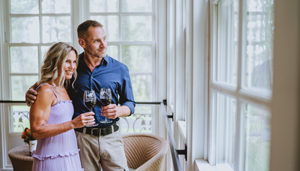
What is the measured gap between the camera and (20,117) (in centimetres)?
357

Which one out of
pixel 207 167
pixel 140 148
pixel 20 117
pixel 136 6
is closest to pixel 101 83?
pixel 140 148

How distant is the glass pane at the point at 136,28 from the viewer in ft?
11.2

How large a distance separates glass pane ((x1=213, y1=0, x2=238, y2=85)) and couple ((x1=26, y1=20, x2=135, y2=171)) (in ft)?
2.64

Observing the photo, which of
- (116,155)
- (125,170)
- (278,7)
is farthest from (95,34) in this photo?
(278,7)

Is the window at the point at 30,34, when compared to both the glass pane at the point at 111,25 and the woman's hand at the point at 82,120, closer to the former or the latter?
the glass pane at the point at 111,25

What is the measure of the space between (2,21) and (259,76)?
3862 mm

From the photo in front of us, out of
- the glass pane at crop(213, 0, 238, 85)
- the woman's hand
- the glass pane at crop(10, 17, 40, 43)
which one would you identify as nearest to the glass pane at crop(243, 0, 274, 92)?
the glass pane at crop(213, 0, 238, 85)

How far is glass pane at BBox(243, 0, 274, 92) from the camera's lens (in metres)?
0.54

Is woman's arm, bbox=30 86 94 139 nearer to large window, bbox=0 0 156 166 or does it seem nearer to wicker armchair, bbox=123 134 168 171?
wicker armchair, bbox=123 134 168 171

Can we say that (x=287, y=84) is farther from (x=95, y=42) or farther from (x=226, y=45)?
(x=95, y=42)

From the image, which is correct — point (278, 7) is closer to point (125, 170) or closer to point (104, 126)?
point (104, 126)

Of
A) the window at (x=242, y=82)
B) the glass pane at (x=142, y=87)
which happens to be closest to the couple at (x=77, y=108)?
the window at (x=242, y=82)

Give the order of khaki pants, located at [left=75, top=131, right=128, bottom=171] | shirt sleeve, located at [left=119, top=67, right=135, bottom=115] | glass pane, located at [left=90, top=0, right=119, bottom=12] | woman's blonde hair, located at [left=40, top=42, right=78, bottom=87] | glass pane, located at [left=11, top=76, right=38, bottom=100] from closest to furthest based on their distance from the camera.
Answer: woman's blonde hair, located at [left=40, top=42, right=78, bottom=87]
khaki pants, located at [left=75, top=131, right=128, bottom=171]
shirt sleeve, located at [left=119, top=67, right=135, bottom=115]
glass pane, located at [left=90, top=0, right=119, bottom=12]
glass pane, located at [left=11, top=76, right=38, bottom=100]

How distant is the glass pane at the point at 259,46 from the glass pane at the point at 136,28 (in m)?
2.84
